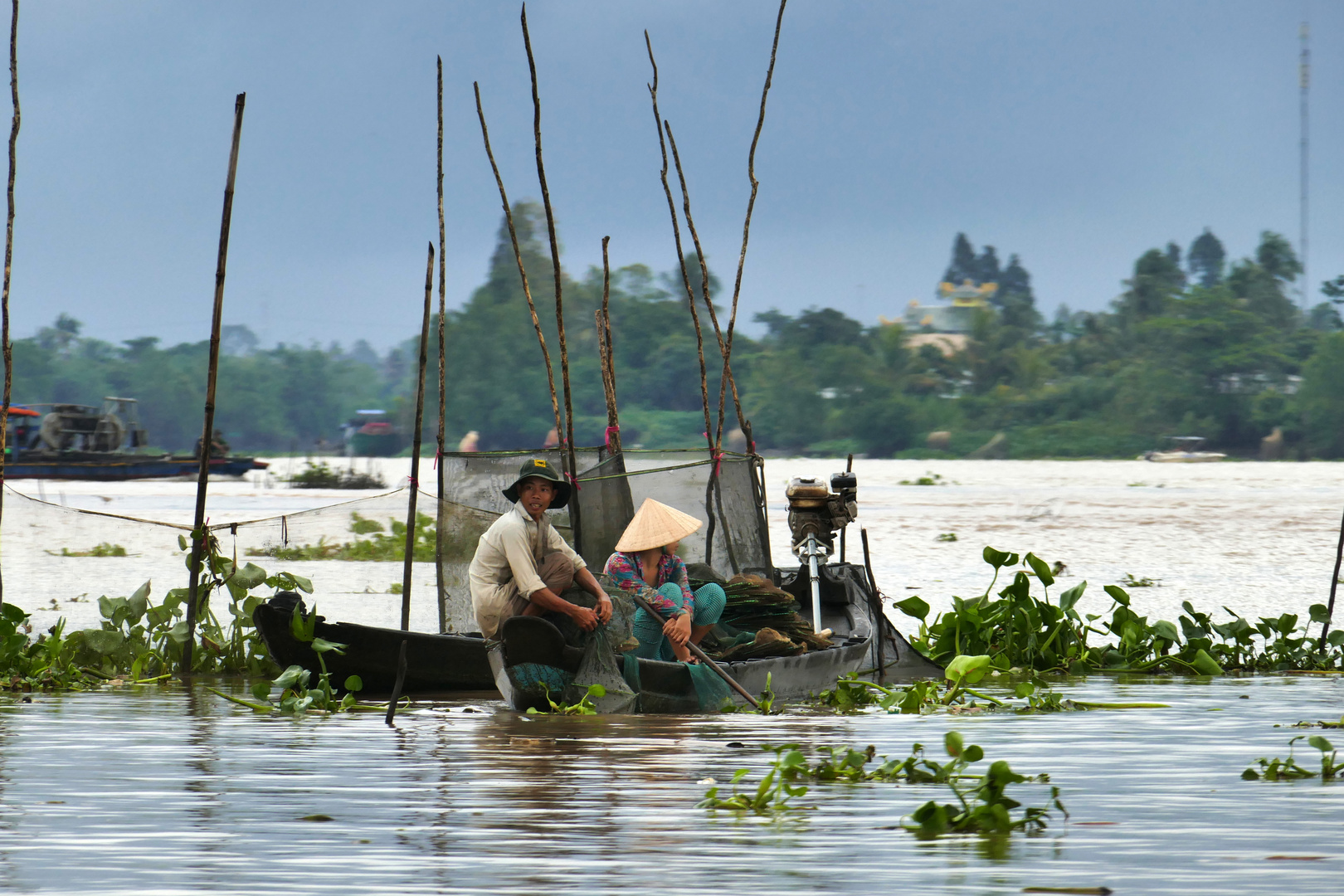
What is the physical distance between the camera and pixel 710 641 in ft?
24.2

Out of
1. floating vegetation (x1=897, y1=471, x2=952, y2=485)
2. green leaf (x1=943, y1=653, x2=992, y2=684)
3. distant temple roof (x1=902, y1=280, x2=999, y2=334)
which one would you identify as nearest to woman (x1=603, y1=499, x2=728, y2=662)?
green leaf (x1=943, y1=653, x2=992, y2=684)

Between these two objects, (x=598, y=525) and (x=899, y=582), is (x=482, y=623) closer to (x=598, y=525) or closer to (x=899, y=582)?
(x=598, y=525)

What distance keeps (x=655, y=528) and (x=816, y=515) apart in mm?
1262

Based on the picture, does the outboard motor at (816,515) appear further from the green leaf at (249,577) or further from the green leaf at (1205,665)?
the green leaf at (249,577)

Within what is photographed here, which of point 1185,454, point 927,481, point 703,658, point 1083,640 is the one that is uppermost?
point 1185,454

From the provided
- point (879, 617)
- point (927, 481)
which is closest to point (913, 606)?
point (879, 617)

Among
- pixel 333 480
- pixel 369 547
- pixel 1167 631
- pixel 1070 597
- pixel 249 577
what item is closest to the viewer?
pixel 249 577

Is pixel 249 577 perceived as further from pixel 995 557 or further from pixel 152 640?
pixel 995 557

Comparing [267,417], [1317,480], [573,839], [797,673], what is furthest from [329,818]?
[267,417]

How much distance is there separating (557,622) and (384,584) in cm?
263

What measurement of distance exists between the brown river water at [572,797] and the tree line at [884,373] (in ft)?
155

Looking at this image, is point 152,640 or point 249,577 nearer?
point 249,577

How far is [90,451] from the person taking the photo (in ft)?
117

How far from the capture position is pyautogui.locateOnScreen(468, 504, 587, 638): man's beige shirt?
6496 millimetres
